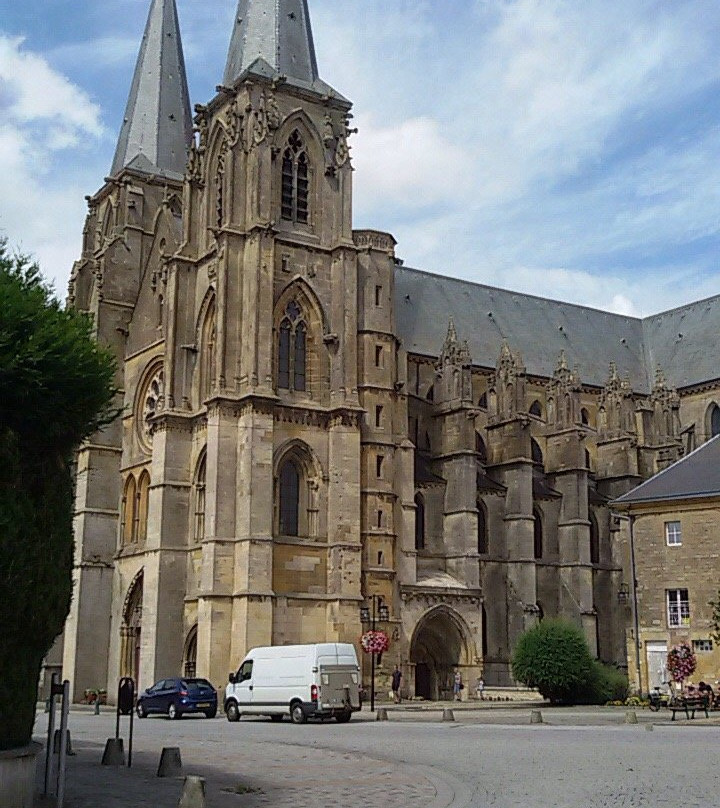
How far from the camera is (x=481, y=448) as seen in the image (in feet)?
180

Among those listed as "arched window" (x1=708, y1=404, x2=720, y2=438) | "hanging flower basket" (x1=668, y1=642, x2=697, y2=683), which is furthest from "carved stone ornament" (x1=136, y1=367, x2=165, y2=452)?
"arched window" (x1=708, y1=404, x2=720, y2=438)

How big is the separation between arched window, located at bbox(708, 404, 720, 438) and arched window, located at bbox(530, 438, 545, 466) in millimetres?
10427

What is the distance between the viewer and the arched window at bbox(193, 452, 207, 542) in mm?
44219

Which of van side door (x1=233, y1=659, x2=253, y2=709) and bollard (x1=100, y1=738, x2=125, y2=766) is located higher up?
van side door (x1=233, y1=659, x2=253, y2=709)

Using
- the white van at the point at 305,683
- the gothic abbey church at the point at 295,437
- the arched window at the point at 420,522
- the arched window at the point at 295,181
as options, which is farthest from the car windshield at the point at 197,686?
the arched window at the point at 295,181

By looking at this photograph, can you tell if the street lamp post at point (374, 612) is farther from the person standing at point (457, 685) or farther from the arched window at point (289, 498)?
the person standing at point (457, 685)

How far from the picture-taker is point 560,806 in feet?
42.4

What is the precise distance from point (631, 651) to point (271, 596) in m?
13.3

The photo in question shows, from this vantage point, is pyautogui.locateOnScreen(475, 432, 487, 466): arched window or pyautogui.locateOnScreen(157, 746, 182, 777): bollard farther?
pyautogui.locateOnScreen(475, 432, 487, 466): arched window

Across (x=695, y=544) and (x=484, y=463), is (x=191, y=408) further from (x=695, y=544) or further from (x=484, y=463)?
(x=695, y=544)

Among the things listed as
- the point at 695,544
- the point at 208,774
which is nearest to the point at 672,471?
the point at 695,544

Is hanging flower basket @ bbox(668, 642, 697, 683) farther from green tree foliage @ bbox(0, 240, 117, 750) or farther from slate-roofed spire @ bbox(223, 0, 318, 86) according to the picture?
slate-roofed spire @ bbox(223, 0, 318, 86)

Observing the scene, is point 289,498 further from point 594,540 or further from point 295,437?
point 594,540

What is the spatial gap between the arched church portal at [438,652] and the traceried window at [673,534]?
1024 cm
